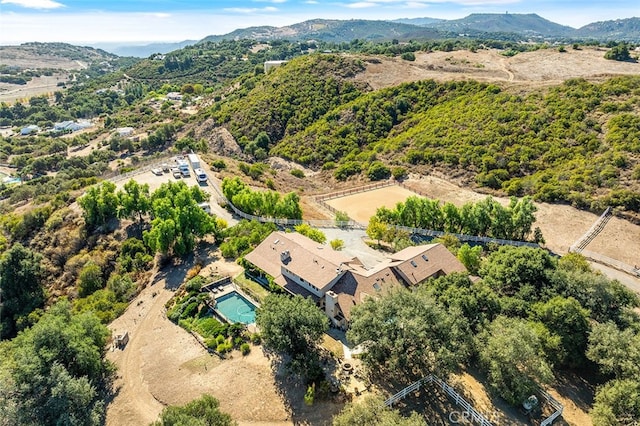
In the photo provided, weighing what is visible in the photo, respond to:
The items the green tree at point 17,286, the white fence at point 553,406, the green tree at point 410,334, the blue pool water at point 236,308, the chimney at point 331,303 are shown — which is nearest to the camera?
the white fence at point 553,406

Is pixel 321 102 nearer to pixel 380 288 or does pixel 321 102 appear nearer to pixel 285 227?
pixel 285 227

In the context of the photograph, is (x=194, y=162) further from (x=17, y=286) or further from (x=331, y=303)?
(x=331, y=303)

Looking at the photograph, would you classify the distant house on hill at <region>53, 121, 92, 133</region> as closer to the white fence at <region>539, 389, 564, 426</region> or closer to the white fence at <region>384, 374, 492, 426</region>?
the white fence at <region>384, 374, 492, 426</region>

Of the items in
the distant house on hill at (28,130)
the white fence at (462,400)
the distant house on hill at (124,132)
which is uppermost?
the white fence at (462,400)

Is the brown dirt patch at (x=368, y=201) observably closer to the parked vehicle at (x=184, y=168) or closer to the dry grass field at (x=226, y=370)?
the dry grass field at (x=226, y=370)

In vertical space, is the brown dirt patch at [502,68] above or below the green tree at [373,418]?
above

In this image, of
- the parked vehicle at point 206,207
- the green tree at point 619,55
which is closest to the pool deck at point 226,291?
the parked vehicle at point 206,207

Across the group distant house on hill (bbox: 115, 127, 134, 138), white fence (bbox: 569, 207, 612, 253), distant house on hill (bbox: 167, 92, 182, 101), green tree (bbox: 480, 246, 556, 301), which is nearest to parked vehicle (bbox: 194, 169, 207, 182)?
green tree (bbox: 480, 246, 556, 301)
